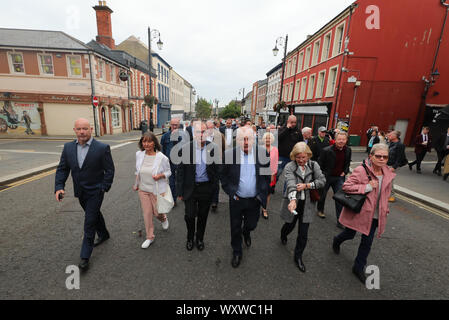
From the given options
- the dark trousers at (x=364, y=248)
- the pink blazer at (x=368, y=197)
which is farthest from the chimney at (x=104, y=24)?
the dark trousers at (x=364, y=248)

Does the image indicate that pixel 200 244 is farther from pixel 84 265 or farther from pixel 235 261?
pixel 84 265

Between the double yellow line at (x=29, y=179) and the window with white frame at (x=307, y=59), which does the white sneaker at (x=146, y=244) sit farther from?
the window with white frame at (x=307, y=59)

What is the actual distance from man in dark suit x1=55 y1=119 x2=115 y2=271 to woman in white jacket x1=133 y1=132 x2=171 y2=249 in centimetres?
47

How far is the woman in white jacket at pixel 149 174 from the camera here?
331 cm

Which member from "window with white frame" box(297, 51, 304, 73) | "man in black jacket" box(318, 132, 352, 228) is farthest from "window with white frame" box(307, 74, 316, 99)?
"man in black jacket" box(318, 132, 352, 228)

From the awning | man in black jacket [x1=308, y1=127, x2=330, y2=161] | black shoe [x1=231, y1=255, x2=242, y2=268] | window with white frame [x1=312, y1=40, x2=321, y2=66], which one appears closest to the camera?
black shoe [x1=231, y1=255, x2=242, y2=268]

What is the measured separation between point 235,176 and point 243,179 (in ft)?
0.40

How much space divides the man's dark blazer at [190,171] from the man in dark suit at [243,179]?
0.81ft

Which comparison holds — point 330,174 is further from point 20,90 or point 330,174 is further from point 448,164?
point 20,90

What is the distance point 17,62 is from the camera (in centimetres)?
1603

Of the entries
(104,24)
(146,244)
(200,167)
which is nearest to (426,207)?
(200,167)

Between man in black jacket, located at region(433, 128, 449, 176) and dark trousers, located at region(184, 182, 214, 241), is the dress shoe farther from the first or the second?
man in black jacket, located at region(433, 128, 449, 176)

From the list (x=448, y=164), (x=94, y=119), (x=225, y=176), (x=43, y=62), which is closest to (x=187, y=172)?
(x=225, y=176)

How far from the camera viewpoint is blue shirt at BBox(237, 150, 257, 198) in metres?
2.98
